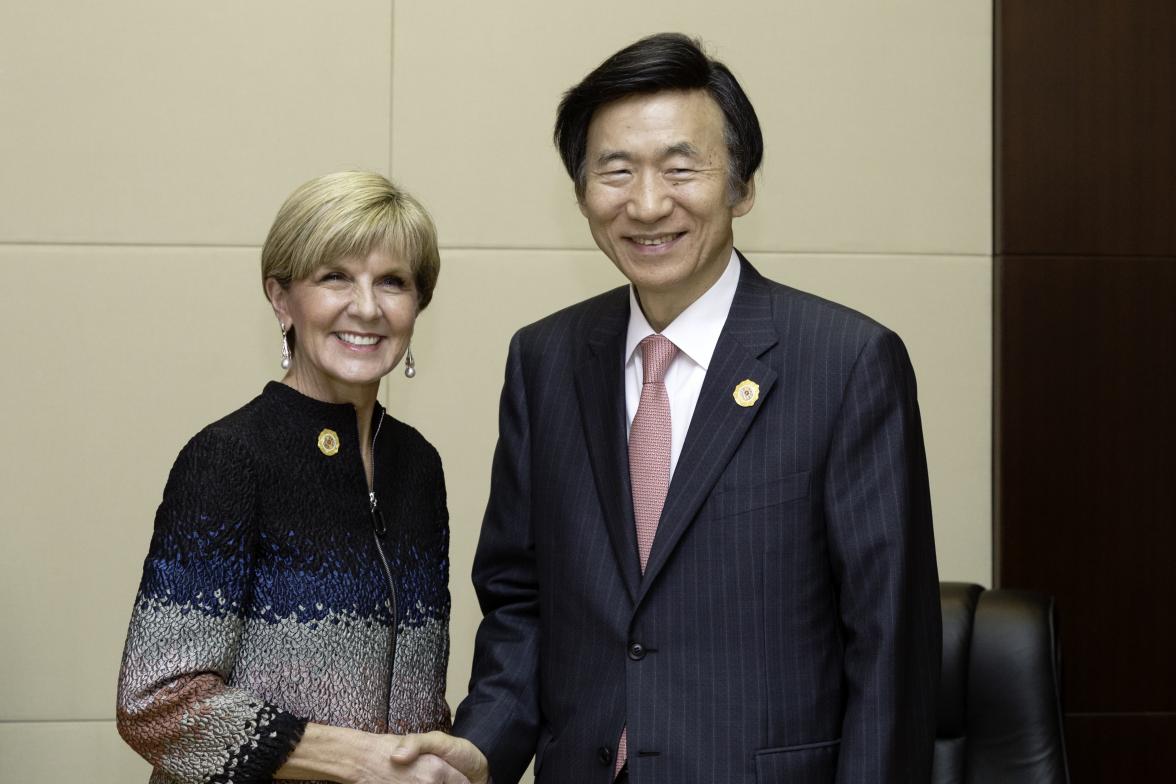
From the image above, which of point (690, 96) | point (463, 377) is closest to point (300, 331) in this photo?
point (690, 96)

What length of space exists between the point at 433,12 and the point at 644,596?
1751 millimetres

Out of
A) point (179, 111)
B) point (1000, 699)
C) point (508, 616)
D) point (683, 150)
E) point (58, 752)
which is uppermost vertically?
point (179, 111)

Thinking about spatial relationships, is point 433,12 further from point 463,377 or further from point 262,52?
point 463,377

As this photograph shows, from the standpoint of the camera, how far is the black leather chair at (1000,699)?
2225 mm

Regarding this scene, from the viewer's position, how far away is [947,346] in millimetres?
3109

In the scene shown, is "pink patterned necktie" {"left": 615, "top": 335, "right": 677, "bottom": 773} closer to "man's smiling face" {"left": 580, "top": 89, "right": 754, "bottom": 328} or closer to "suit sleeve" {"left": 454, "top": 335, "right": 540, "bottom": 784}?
"man's smiling face" {"left": 580, "top": 89, "right": 754, "bottom": 328}

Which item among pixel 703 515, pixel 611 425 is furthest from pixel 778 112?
pixel 703 515

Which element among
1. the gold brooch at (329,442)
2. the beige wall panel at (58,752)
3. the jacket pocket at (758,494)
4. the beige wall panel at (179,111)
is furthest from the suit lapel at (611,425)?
the beige wall panel at (58,752)

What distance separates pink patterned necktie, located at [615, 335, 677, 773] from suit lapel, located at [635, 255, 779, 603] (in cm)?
3

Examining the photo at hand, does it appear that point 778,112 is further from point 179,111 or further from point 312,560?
point 312,560

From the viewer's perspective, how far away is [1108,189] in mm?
3051

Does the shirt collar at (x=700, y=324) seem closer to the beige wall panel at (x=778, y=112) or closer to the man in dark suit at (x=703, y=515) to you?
the man in dark suit at (x=703, y=515)

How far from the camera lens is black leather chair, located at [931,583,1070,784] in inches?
87.6

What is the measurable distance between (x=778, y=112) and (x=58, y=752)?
86.8 inches
